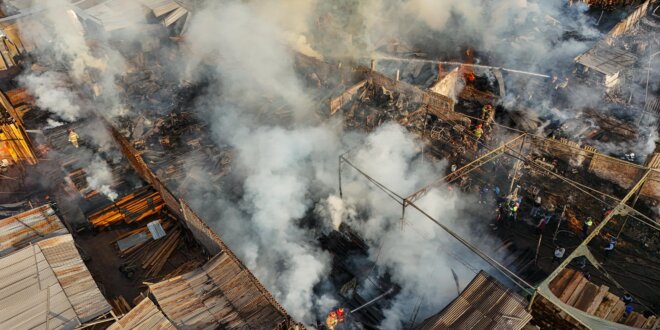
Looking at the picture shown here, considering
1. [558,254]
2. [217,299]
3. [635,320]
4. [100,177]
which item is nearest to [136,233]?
[100,177]

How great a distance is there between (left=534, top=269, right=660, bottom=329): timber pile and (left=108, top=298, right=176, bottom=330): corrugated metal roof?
427 inches

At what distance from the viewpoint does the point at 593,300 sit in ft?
41.8

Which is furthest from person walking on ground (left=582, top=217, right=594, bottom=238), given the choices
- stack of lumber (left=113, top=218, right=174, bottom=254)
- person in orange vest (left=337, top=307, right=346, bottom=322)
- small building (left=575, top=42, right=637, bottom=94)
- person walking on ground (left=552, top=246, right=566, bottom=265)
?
stack of lumber (left=113, top=218, right=174, bottom=254)

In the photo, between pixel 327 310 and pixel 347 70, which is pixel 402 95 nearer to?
pixel 347 70

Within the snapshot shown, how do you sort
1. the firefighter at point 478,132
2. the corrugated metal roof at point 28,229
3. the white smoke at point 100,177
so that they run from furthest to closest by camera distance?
the firefighter at point 478,132, the white smoke at point 100,177, the corrugated metal roof at point 28,229

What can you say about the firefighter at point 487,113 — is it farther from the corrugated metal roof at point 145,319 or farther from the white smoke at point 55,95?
the white smoke at point 55,95

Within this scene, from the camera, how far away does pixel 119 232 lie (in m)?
17.1

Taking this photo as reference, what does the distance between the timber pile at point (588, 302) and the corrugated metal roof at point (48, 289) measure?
1293 cm

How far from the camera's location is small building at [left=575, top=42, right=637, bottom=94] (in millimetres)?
23156

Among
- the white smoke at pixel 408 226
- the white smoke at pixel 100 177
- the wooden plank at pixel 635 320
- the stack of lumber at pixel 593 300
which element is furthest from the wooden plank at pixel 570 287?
the white smoke at pixel 100 177

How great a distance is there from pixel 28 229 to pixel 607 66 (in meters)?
27.7

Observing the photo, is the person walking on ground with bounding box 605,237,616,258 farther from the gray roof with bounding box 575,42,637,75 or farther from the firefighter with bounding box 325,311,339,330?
the gray roof with bounding box 575,42,637,75

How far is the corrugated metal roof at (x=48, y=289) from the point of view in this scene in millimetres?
11641

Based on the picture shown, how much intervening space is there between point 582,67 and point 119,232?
24761 millimetres
